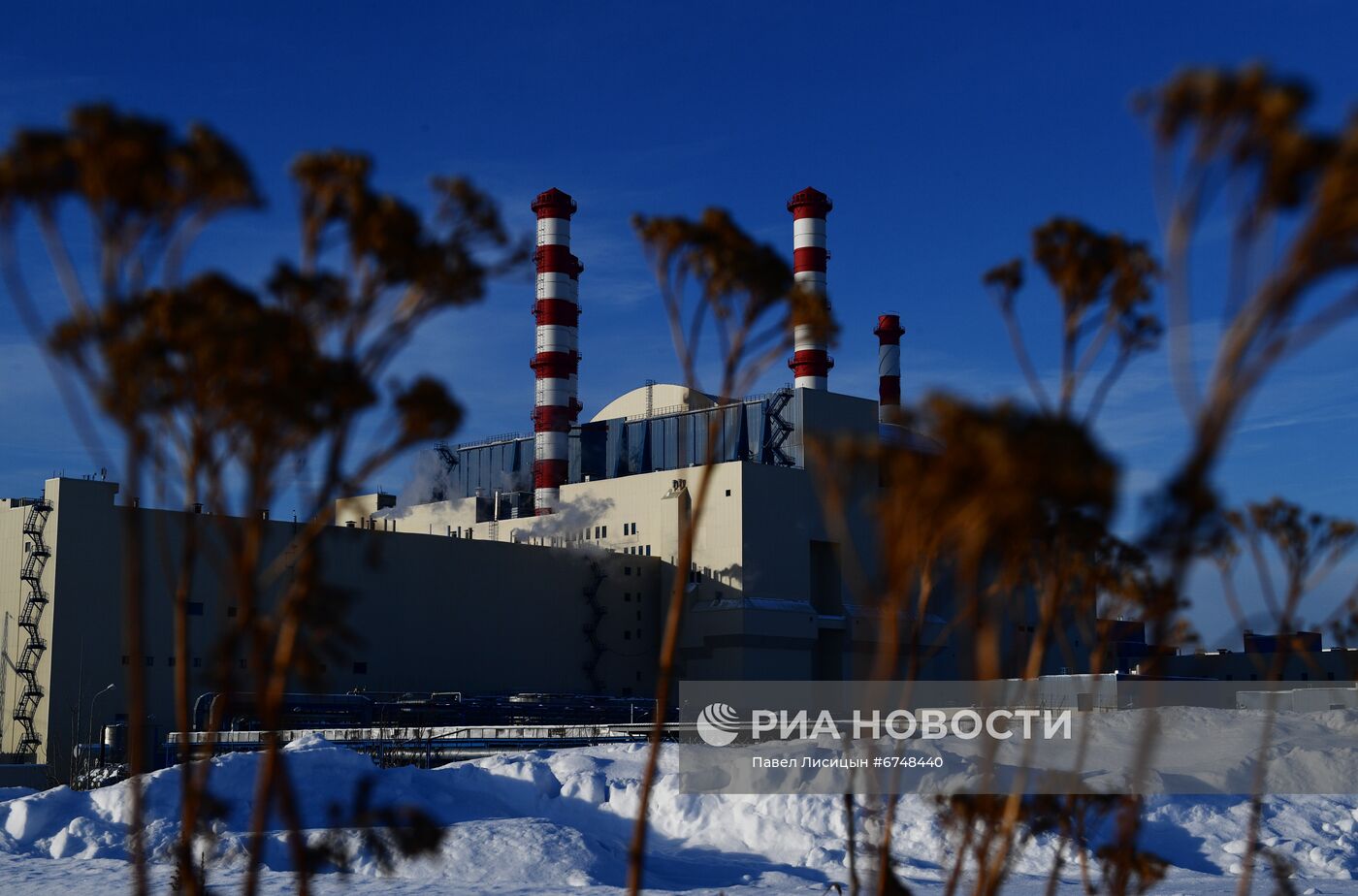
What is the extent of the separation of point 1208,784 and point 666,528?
36.1 metres

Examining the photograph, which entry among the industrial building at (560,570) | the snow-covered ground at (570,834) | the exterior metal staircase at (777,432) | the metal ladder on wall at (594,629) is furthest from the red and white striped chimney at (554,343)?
the snow-covered ground at (570,834)

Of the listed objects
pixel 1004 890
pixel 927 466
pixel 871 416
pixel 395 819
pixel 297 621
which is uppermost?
pixel 871 416

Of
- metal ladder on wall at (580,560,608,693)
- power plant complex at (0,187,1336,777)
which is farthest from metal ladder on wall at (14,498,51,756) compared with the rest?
metal ladder on wall at (580,560,608,693)

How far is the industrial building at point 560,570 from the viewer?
47188 mm

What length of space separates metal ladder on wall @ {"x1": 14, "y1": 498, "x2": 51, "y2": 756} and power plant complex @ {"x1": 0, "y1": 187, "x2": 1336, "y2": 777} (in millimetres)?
72

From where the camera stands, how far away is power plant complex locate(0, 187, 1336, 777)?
155 ft

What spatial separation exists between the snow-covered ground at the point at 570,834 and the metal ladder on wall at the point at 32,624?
77.0ft

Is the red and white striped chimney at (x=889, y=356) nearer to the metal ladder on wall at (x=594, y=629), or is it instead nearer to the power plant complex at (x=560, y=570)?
the power plant complex at (x=560, y=570)

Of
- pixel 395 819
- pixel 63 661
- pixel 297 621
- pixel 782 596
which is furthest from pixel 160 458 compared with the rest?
pixel 782 596

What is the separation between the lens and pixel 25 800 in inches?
878

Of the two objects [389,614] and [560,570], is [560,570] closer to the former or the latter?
[560,570]

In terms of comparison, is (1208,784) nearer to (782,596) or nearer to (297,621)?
(297,621)

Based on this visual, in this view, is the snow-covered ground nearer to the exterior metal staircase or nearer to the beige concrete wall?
the beige concrete wall

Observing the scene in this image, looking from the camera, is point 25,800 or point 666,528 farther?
point 666,528
